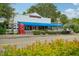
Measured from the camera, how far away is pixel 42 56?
18.3 ft

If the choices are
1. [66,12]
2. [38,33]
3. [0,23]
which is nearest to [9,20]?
[0,23]

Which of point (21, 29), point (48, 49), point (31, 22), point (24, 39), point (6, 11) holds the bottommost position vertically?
point (48, 49)

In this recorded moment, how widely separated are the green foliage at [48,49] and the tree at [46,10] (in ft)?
1.43

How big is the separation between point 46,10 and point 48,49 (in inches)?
25.1

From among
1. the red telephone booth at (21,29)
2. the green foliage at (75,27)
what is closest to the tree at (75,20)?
the green foliage at (75,27)

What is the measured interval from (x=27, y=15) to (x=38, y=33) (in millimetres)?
336

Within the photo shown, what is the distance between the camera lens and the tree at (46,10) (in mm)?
5721

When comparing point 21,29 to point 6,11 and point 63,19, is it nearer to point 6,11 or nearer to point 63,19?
point 6,11

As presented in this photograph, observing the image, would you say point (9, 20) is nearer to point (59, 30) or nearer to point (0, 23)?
point (0, 23)

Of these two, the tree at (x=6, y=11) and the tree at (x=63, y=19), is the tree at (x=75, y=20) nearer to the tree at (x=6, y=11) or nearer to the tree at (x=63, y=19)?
the tree at (x=63, y=19)

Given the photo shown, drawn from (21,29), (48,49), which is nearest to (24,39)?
(21,29)

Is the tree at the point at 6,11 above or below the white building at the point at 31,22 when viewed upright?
above

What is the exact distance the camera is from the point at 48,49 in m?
5.62

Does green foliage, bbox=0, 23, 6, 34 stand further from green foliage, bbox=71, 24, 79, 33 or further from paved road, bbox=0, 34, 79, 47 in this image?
green foliage, bbox=71, 24, 79, 33
